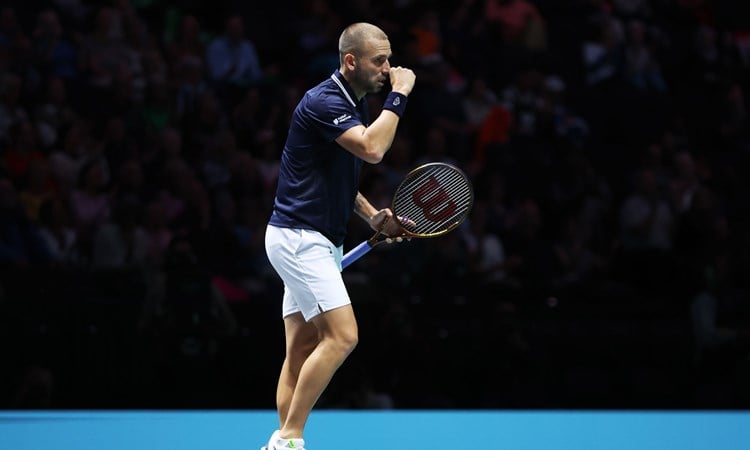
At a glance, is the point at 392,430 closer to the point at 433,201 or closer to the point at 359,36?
the point at 433,201

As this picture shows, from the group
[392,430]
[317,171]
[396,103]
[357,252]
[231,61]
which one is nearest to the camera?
[396,103]

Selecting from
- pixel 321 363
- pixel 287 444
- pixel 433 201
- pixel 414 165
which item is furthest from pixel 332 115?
pixel 414 165

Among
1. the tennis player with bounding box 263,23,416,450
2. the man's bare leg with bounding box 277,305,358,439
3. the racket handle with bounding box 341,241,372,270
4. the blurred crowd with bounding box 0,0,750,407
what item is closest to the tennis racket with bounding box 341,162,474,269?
the racket handle with bounding box 341,241,372,270

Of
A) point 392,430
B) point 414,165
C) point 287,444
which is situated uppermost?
point 414,165

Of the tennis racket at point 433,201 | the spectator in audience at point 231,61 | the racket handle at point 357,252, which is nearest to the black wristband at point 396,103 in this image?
the tennis racket at point 433,201

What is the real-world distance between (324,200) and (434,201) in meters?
0.56

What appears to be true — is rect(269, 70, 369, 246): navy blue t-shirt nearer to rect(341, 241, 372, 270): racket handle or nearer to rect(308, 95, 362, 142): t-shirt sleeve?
rect(308, 95, 362, 142): t-shirt sleeve

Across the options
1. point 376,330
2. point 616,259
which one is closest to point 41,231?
point 376,330

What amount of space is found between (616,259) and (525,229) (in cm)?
70

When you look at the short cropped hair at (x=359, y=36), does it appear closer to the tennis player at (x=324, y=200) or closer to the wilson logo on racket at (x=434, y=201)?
the tennis player at (x=324, y=200)

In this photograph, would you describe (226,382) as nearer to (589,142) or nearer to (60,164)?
(60,164)

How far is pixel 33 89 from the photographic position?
28.6ft

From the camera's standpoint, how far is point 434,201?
477 centimetres

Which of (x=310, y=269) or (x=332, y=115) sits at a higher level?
(x=332, y=115)
